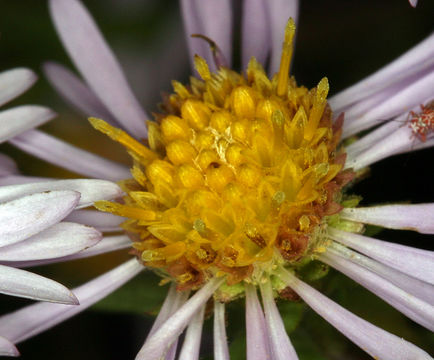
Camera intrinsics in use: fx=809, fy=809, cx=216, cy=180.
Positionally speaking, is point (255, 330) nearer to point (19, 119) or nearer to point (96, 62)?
point (19, 119)

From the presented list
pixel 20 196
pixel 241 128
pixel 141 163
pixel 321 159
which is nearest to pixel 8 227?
pixel 20 196

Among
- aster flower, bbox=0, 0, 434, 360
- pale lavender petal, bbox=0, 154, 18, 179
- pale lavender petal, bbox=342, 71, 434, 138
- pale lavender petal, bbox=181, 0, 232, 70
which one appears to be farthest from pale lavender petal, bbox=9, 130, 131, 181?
pale lavender petal, bbox=342, 71, 434, 138

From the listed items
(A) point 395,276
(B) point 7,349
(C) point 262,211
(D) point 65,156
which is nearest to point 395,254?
(A) point 395,276

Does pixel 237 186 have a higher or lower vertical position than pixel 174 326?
higher

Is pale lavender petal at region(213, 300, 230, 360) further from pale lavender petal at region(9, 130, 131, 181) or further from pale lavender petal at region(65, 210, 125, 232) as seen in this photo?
pale lavender petal at region(9, 130, 131, 181)

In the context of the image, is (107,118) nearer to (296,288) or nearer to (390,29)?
(296,288)

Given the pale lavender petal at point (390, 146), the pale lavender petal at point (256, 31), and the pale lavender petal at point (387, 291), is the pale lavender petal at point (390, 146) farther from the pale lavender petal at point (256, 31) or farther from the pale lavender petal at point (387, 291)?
the pale lavender petal at point (256, 31)
